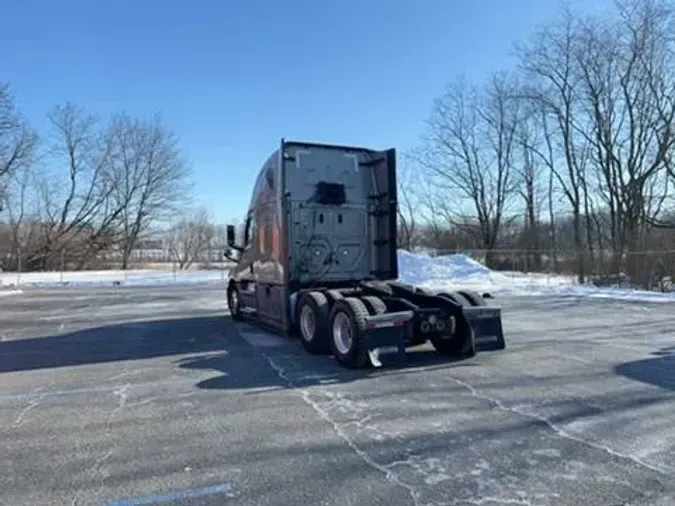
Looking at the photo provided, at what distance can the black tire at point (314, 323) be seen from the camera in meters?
8.49

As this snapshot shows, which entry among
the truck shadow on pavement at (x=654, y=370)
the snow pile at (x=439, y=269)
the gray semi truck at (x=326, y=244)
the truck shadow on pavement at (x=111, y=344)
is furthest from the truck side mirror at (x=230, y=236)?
the snow pile at (x=439, y=269)

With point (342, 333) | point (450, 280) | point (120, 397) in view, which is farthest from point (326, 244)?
point (450, 280)

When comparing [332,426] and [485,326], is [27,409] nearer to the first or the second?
[332,426]

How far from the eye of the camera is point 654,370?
734 cm

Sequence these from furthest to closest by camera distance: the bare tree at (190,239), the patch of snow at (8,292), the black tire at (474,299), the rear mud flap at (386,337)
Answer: the bare tree at (190,239)
the patch of snow at (8,292)
the black tire at (474,299)
the rear mud flap at (386,337)

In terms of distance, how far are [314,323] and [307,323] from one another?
0.39 metres

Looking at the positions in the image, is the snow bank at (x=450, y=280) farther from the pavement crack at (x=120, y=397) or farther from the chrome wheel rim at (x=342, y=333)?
the pavement crack at (x=120, y=397)

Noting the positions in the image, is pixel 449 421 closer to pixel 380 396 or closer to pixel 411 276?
pixel 380 396

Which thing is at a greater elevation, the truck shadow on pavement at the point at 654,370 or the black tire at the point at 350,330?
the black tire at the point at 350,330

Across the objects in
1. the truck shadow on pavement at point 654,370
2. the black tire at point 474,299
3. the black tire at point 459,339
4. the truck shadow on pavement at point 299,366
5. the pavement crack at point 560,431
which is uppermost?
the black tire at point 474,299

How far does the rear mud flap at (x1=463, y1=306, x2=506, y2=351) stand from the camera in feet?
26.8

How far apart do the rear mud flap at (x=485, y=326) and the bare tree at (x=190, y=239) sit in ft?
158

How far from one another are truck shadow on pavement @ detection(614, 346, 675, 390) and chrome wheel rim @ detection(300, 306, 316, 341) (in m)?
4.24

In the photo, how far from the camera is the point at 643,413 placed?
534 cm
